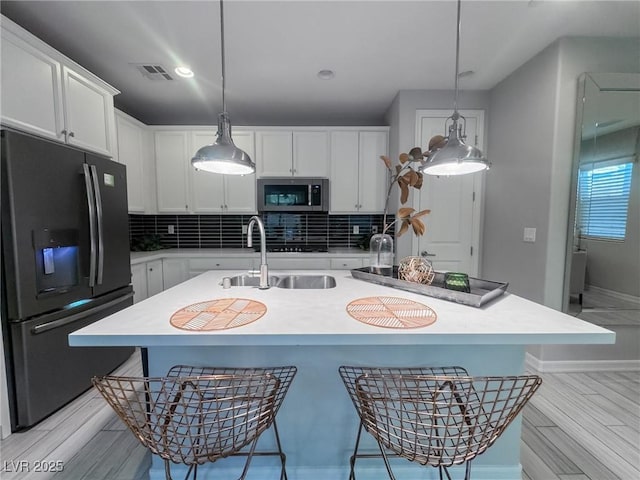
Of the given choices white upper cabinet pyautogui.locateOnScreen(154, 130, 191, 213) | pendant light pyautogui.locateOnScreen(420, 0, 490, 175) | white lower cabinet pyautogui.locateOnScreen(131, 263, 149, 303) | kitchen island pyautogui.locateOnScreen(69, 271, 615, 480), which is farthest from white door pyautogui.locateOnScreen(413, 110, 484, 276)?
white lower cabinet pyautogui.locateOnScreen(131, 263, 149, 303)

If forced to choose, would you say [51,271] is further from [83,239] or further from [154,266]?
[154,266]

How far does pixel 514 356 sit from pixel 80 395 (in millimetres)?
2673

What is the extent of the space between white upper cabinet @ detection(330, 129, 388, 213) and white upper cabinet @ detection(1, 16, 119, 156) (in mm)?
2198

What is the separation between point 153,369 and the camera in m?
1.24

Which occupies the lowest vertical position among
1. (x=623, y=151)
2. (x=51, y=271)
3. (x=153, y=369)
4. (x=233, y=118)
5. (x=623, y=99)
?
(x=153, y=369)

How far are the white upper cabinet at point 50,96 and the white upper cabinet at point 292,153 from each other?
1464mm

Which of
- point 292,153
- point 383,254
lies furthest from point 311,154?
point 383,254

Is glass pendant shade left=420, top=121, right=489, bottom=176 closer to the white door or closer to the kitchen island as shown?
the kitchen island

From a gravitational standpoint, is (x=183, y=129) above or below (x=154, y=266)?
above

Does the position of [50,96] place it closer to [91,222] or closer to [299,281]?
[91,222]

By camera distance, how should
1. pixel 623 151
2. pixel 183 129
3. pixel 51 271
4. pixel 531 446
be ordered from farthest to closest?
1. pixel 183 129
2. pixel 623 151
3. pixel 51 271
4. pixel 531 446

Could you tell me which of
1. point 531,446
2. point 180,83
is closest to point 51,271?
point 180,83

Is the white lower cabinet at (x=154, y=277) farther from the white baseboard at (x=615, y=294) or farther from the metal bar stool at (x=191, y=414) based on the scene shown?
the white baseboard at (x=615, y=294)

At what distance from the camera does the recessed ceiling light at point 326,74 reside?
2543mm
